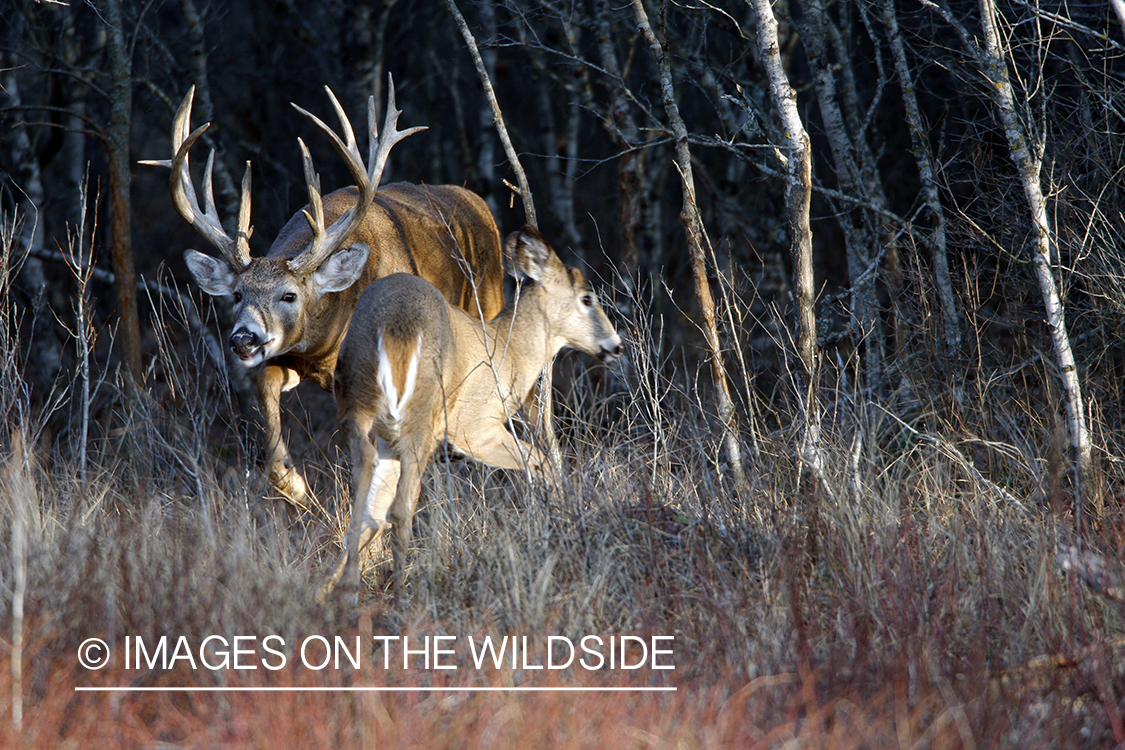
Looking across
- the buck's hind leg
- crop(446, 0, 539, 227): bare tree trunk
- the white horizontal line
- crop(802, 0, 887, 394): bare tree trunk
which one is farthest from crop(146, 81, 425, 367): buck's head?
crop(802, 0, 887, 394): bare tree trunk

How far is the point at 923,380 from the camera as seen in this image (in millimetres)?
6230

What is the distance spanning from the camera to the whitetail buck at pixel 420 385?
4.80 meters

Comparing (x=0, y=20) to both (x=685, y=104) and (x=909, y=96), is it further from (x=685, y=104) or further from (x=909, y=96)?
(x=685, y=104)

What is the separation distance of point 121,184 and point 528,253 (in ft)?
11.2

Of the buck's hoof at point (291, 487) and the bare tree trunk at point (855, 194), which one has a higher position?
the bare tree trunk at point (855, 194)

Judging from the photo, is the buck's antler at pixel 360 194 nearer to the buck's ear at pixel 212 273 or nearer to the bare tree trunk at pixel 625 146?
the buck's ear at pixel 212 273

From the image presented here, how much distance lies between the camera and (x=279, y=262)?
6.13 metres

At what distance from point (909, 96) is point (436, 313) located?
12.4 feet

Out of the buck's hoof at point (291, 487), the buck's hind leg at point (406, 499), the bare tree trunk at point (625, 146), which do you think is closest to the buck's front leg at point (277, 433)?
the buck's hoof at point (291, 487)

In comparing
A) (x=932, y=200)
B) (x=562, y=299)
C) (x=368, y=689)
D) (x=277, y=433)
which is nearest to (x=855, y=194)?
(x=932, y=200)

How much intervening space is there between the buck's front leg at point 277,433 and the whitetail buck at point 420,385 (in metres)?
0.99

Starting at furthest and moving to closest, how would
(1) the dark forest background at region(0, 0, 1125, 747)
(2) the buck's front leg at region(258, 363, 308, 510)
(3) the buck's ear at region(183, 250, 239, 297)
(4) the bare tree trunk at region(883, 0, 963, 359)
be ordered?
Answer: (4) the bare tree trunk at region(883, 0, 963, 359) → (2) the buck's front leg at region(258, 363, 308, 510) → (3) the buck's ear at region(183, 250, 239, 297) → (1) the dark forest background at region(0, 0, 1125, 747)

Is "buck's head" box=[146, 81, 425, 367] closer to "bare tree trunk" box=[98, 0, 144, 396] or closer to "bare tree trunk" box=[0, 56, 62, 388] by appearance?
"bare tree trunk" box=[98, 0, 144, 396]

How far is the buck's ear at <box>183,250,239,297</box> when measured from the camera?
6.14m
